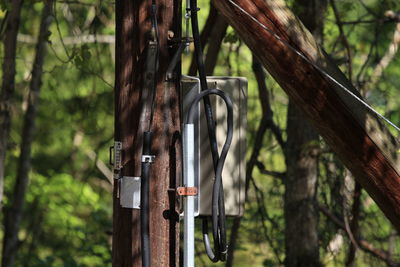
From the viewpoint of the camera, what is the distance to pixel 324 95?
10.1ft

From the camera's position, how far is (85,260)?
→ 32.0 feet

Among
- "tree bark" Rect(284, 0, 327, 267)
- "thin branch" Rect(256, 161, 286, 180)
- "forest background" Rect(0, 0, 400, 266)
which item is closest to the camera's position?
"forest background" Rect(0, 0, 400, 266)

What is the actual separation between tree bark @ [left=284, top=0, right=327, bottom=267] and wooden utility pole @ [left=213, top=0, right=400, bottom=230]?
10.5 ft

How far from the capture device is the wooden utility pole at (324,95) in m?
3.07

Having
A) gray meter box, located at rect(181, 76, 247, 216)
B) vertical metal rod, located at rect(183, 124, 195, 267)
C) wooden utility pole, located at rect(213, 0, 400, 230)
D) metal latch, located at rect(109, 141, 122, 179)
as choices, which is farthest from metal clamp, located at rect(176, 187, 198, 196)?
wooden utility pole, located at rect(213, 0, 400, 230)

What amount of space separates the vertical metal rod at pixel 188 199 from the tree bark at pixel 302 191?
335 centimetres

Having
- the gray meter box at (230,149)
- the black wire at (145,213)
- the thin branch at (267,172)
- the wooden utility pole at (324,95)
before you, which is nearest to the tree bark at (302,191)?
the thin branch at (267,172)

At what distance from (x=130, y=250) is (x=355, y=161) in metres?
0.96

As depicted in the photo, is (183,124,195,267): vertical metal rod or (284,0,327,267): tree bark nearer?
(183,124,195,267): vertical metal rod

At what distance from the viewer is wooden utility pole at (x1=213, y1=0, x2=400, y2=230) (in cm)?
307

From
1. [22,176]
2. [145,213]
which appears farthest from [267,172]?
[145,213]

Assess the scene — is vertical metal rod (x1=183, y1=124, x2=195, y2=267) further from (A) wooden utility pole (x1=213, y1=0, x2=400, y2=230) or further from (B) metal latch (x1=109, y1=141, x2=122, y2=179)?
(A) wooden utility pole (x1=213, y1=0, x2=400, y2=230)

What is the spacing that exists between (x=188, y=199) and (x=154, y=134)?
29 centimetres

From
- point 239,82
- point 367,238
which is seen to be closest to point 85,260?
point 367,238
